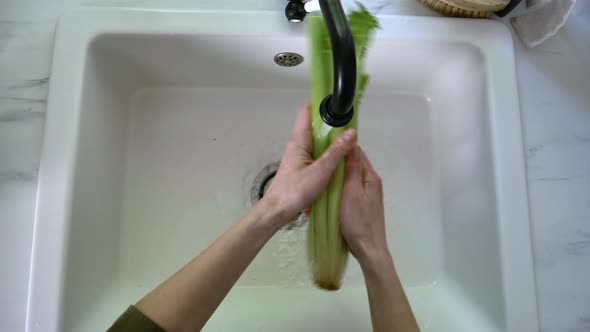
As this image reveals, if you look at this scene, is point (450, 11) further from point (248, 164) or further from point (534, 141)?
point (248, 164)

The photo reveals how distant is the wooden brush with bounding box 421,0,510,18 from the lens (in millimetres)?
637

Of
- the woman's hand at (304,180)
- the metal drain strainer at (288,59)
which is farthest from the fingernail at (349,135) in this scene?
the metal drain strainer at (288,59)

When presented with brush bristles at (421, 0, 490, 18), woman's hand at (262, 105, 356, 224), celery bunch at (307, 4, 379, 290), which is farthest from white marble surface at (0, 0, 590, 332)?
woman's hand at (262, 105, 356, 224)

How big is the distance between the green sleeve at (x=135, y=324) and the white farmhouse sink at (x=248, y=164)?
0.14m

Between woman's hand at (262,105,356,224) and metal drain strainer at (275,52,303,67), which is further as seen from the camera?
metal drain strainer at (275,52,303,67)

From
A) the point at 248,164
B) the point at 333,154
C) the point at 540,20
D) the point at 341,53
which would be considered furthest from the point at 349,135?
the point at 540,20

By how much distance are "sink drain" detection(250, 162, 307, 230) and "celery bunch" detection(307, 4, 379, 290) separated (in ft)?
0.44

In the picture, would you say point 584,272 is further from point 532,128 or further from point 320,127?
point 320,127

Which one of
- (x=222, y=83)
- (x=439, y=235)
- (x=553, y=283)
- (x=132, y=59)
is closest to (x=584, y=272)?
(x=553, y=283)

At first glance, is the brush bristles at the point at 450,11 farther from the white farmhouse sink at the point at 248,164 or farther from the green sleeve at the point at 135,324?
the green sleeve at the point at 135,324

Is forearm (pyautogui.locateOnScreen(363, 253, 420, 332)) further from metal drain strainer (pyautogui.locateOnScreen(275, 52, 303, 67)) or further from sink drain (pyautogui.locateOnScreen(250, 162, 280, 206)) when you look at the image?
metal drain strainer (pyautogui.locateOnScreen(275, 52, 303, 67))

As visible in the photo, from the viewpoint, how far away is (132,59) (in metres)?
0.71

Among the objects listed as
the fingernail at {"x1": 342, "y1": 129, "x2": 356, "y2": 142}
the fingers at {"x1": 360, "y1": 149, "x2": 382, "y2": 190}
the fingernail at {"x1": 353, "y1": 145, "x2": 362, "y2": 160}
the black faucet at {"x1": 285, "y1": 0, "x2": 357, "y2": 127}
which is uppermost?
the black faucet at {"x1": 285, "y1": 0, "x2": 357, "y2": 127}

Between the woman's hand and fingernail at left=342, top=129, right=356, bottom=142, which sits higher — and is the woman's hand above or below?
below
